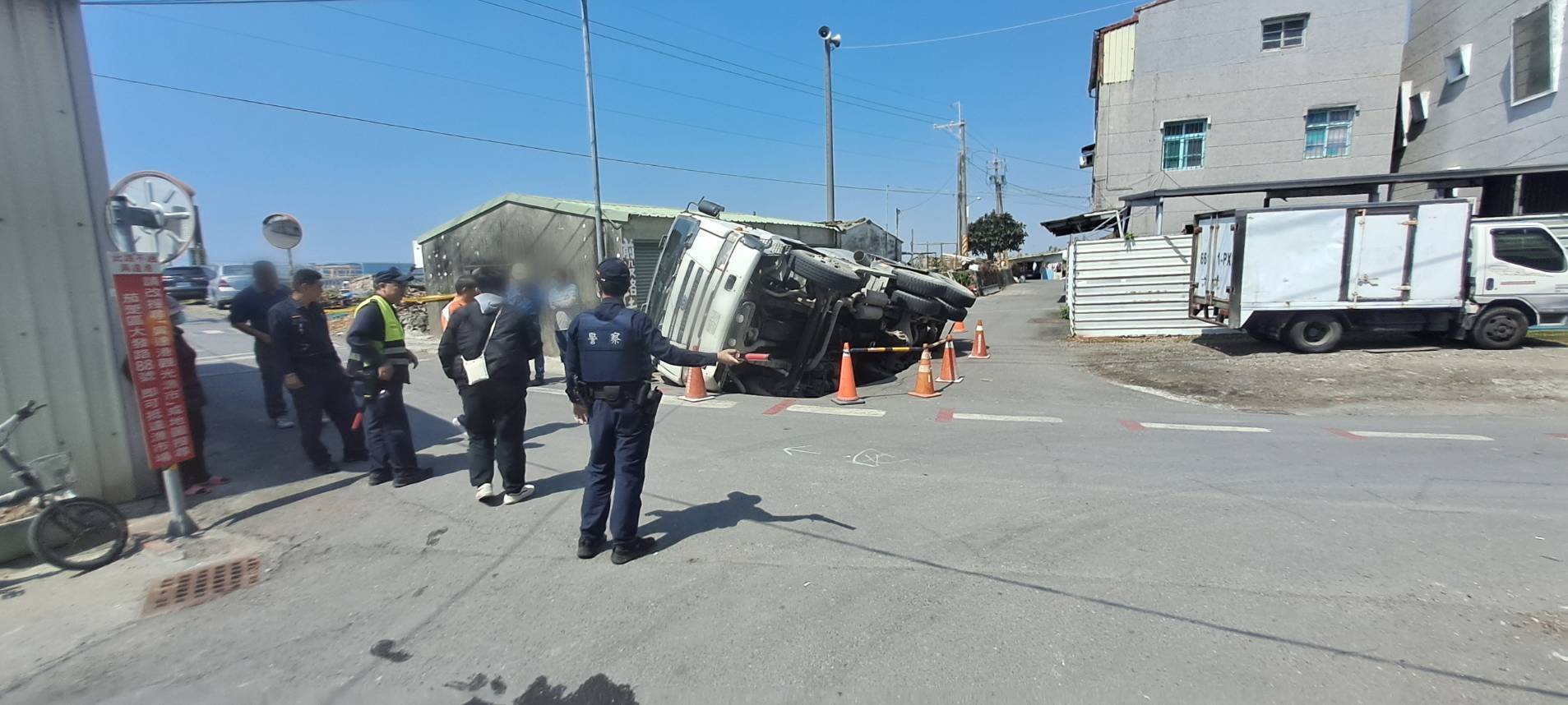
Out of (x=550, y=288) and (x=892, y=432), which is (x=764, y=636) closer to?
(x=892, y=432)

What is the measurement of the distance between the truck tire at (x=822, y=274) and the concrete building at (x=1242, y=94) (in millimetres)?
13508

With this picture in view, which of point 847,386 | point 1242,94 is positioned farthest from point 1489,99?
point 847,386

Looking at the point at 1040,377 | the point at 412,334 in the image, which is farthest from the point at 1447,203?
the point at 412,334

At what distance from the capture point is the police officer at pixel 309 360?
5281mm

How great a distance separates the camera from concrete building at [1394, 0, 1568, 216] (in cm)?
1296

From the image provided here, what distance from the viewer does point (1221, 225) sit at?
10.9 meters

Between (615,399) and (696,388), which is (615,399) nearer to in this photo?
(615,399)

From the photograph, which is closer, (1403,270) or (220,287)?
(1403,270)

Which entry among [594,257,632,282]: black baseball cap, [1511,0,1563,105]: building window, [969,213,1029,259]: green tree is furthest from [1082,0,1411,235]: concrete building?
[969,213,1029,259]: green tree

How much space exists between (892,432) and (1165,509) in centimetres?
261

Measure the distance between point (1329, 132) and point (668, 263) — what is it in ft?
67.4

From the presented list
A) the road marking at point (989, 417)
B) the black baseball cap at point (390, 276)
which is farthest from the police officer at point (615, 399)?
the road marking at point (989, 417)

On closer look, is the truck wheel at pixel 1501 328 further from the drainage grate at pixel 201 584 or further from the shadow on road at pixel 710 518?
the drainage grate at pixel 201 584

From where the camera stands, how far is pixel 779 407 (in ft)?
25.2
